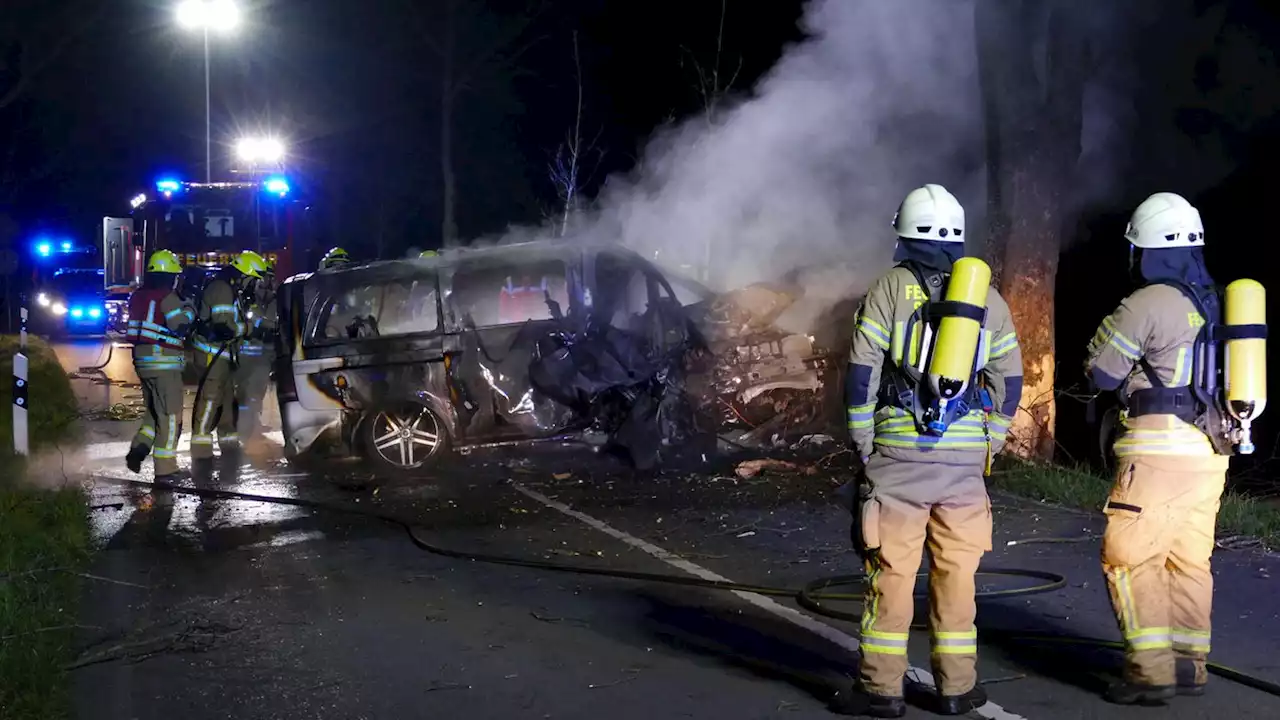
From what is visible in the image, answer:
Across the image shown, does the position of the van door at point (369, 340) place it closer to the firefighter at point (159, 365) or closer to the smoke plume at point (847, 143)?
the firefighter at point (159, 365)

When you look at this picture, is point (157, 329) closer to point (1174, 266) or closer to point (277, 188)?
point (1174, 266)

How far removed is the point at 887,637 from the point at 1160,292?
1.68m

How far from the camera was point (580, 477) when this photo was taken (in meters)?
10.4

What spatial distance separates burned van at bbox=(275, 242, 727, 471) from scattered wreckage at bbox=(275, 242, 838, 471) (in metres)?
0.01

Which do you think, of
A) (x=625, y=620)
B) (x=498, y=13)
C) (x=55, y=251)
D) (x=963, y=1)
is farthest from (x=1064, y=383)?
(x=55, y=251)

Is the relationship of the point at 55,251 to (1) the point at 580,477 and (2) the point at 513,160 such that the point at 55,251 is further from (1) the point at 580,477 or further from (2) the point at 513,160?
(1) the point at 580,477

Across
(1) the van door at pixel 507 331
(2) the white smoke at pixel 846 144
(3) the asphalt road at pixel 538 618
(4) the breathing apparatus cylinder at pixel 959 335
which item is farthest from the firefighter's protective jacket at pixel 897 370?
(2) the white smoke at pixel 846 144

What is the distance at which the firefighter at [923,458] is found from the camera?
14.7 feet

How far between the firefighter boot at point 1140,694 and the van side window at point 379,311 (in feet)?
23.2

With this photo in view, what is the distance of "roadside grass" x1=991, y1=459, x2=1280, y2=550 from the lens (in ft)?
25.2

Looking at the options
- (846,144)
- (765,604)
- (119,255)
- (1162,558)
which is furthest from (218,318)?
(119,255)

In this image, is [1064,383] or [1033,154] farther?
[1064,383]

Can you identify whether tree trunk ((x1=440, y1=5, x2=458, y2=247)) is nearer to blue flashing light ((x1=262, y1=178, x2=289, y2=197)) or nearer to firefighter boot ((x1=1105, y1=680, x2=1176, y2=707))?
blue flashing light ((x1=262, y1=178, x2=289, y2=197))

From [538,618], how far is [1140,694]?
→ 2750 mm
